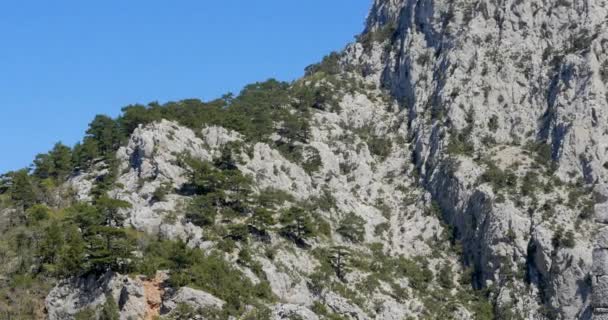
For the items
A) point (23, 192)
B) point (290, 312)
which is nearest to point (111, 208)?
point (23, 192)

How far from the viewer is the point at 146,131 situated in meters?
94.3

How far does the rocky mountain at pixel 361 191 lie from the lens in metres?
73.8

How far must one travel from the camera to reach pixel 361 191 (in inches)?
4358

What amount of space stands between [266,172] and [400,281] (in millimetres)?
21831

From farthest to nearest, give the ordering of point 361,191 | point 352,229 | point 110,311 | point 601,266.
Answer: point 361,191, point 352,229, point 110,311, point 601,266

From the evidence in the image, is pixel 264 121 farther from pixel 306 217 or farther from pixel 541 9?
pixel 541 9

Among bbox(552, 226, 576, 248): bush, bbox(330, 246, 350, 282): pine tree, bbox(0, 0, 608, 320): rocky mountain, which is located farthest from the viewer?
bbox(552, 226, 576, 248): bush

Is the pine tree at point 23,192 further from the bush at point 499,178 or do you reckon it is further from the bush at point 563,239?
Answer: the bush at point 563,239

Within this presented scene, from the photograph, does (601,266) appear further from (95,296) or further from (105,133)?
(105,133)

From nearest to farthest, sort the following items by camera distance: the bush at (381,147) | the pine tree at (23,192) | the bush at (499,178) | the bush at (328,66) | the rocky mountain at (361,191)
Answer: the rocky mountain at (361,191) < the pine tree at (23,192) < the bush at (499,178) < the bush at (381,147) < the bush at (328,66)

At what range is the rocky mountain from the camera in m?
73.8

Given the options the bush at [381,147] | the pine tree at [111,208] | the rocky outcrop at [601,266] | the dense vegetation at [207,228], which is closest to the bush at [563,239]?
the dense vegetation at [207,228]

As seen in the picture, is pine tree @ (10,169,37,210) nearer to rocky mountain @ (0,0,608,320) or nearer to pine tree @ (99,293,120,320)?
rocky mountain @ (0,0,608,320)

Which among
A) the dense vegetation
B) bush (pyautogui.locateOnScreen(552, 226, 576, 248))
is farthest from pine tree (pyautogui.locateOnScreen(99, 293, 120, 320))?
bush (pyautogui.locateOnScreen(552, 226, 576, 248))
